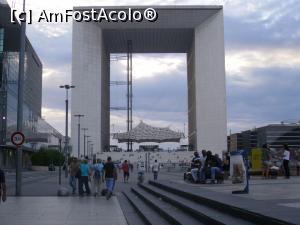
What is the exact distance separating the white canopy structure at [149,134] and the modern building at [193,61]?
18.1 m

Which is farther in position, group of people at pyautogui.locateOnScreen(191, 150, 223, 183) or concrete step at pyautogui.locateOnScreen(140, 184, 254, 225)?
group of people at pyautogui.locateOnScreen(191, 150, 223, 183)

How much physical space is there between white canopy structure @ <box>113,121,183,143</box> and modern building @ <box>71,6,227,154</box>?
1809 centimetres

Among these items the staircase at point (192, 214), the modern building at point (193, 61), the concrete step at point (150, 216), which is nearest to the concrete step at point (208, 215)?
the staircase at point (192, 214)

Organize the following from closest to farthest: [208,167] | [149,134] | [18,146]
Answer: [208,167], [18,146], [149,134]

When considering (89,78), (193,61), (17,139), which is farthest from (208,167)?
(193,61)

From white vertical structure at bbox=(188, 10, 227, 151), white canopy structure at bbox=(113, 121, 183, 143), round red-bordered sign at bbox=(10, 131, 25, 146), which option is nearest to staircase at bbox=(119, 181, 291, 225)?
round red-bordered sign at bbox=(10, 131, 25, 146)

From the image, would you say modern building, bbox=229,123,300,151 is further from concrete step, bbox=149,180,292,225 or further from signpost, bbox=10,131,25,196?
concrete step, bbox=149,180,292,225

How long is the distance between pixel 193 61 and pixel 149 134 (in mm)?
29204

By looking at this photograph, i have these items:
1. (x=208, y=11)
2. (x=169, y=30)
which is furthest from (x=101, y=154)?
(x=208, y=11)

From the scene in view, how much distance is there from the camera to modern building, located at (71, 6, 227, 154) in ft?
357

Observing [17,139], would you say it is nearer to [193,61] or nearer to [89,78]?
[89,78]

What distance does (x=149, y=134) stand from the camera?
456ft

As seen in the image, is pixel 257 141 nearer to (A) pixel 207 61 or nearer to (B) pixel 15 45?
(A) pixel 207 61

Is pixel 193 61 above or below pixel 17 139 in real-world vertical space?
above
